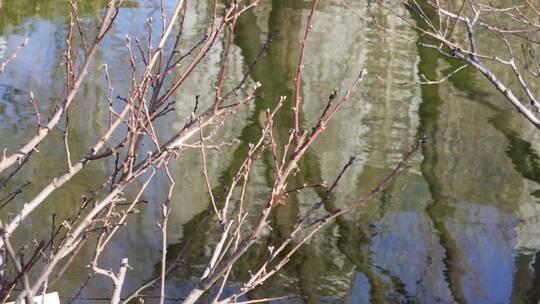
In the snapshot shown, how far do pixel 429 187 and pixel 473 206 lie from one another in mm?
422

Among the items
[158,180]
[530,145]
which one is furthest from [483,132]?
[158,180]

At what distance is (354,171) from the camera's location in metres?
6.93

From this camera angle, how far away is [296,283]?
5.25m

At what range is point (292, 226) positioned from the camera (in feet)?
19.6

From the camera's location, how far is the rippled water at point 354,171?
5418 millimetres

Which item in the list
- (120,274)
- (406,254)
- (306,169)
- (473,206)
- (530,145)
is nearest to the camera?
(120,274)

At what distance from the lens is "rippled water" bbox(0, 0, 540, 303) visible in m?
5.42

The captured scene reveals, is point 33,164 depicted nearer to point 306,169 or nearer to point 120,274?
point 306,169

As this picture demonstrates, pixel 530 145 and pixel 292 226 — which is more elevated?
pixel 530 145

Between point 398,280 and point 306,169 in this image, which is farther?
point 306,169

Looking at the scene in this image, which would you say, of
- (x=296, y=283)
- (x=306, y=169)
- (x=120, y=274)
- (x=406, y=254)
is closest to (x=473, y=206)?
(x=406, y=254)

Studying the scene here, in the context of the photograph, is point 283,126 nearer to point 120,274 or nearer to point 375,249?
point 375,249

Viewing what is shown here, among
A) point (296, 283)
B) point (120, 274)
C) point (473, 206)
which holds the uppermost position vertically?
point (120, 274)

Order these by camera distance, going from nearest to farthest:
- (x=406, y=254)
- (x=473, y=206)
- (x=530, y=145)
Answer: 1. (x=406, y=254)
2. (x=473, y=206)
3. (x=530, y=145)
